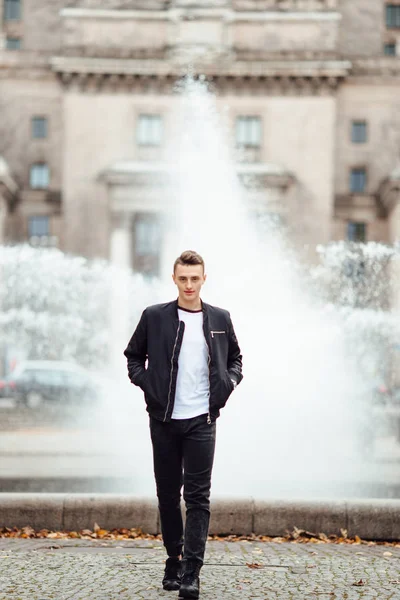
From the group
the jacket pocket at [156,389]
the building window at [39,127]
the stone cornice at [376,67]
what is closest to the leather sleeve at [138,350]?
the jacket pocket at [156,389]

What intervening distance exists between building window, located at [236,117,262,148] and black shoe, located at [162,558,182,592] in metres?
44.0

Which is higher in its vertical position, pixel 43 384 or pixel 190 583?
pixel 43 384

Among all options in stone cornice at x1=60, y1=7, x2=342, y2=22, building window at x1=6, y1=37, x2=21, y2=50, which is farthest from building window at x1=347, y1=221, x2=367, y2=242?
building window at x1=6, y1=37, x2=21, y2=50

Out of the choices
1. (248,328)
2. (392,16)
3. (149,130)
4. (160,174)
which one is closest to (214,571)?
(248,328)

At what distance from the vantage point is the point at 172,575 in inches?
248

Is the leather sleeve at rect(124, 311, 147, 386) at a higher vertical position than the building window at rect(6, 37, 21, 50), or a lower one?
lower

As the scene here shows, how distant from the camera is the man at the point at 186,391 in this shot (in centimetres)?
619

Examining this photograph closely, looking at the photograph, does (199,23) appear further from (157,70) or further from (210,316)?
(210,316)

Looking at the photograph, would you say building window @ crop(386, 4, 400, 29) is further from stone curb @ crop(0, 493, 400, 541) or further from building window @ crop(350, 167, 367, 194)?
stone curb @ crop(0, 493, 400, 541)

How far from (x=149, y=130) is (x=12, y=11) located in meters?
14.6

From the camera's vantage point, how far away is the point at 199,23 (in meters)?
48.7

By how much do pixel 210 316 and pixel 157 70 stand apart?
1713 inches

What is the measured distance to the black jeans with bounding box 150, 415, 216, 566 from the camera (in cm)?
616

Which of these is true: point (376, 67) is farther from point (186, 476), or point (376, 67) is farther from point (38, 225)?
point (186, 476)
